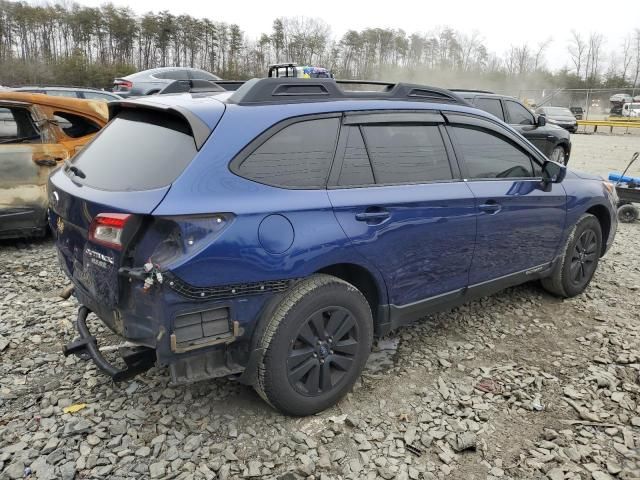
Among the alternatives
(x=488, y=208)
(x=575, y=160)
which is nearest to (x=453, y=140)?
(x=488, y=208)

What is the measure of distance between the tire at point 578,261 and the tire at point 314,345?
7.69 feet

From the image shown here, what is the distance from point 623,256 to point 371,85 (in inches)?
167

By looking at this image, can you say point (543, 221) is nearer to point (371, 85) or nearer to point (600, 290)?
point (600, 290)

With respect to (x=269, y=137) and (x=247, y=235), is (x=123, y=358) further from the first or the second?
(x=269, y=137)

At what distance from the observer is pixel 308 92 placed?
296 cm

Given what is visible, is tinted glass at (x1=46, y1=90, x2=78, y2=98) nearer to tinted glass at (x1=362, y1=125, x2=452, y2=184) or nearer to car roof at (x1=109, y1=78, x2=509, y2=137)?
car roof at (x1=109, y1=78, x2=509, y2=137)

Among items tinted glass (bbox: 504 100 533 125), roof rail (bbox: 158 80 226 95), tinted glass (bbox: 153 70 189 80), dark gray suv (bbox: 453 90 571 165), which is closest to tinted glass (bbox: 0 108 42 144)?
roof rail (bbox: 158 80 226 95)

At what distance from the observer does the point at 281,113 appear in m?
2.75

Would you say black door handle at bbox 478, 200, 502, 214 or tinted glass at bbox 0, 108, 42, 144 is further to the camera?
tinted glass at bbox 0, 108, 42, 144

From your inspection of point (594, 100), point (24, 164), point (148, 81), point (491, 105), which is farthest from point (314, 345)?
point (594, 100)

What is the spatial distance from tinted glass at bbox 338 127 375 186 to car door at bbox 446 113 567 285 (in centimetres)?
83

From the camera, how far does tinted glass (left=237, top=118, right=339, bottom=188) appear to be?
8.55 feet

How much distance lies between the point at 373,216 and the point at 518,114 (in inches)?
334

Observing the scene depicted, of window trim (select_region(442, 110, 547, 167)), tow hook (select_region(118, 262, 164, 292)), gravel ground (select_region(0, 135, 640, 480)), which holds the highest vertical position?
window trim (select_region(442, 110, 547, 167))
